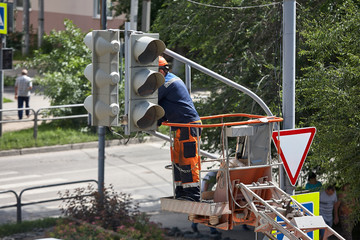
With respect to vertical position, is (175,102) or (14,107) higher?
(175,102)

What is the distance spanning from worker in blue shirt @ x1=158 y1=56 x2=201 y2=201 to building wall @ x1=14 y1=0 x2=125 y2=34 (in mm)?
31591

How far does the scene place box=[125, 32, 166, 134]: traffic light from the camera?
19.1 ft

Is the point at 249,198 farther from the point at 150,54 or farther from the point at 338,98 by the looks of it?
the point at 338,98

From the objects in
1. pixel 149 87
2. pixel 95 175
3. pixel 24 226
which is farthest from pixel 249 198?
pixel 95 175

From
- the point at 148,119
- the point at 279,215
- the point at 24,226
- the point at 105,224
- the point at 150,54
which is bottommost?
the point at 24,226

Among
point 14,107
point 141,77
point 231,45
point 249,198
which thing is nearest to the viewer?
point 141,77

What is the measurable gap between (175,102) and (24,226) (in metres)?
7.05

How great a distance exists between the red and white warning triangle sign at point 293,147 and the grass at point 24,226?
667 centimetres

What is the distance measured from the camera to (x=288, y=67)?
738cm

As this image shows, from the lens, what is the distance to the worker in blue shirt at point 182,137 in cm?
646

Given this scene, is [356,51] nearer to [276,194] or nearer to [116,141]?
[276,194]

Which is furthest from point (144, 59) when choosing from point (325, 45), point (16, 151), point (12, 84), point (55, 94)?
point (12, 84)

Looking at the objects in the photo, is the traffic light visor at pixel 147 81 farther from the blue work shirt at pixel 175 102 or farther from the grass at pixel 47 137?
the grass at pixel 47 137

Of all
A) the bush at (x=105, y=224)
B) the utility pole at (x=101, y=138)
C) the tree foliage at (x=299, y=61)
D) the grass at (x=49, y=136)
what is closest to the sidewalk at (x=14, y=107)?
the grass at (x=49, y=136)
